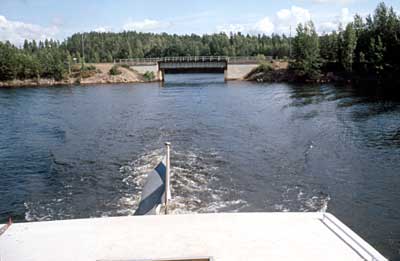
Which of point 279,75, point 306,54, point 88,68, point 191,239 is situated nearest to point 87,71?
point 88,68

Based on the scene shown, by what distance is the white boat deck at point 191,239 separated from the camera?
20.0 feet

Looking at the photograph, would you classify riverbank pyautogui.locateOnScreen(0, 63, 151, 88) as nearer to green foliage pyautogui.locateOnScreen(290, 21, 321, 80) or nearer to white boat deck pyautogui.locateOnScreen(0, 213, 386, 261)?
green foliage pyautogui.locateOnScreen(290, 21, 321, 80)

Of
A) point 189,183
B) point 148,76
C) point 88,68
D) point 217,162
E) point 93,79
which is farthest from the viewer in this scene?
point 88,68

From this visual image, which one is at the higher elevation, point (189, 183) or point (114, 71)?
point (114, 71)

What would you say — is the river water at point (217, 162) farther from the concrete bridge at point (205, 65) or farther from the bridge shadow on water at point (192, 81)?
the concrete bridge at point (205, 65)

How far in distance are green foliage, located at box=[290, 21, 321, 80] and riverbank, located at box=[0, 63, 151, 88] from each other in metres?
35.1

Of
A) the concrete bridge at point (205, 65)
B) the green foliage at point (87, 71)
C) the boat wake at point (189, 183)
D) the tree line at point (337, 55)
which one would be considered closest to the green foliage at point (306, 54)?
the tree line at point (337, 55)

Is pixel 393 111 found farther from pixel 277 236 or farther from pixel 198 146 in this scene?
pixel 277 236

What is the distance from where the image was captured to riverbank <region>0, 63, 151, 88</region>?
95.4 m

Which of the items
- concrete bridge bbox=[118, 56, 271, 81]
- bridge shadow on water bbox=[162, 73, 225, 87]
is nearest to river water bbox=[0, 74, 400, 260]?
bridge shadow on water bbox=[162, 73, 225, 87]

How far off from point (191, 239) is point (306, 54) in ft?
→ 286

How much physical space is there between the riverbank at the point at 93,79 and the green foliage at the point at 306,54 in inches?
1382

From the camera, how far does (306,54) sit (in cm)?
8925

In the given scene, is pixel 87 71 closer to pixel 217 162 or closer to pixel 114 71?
pixel 114 71
